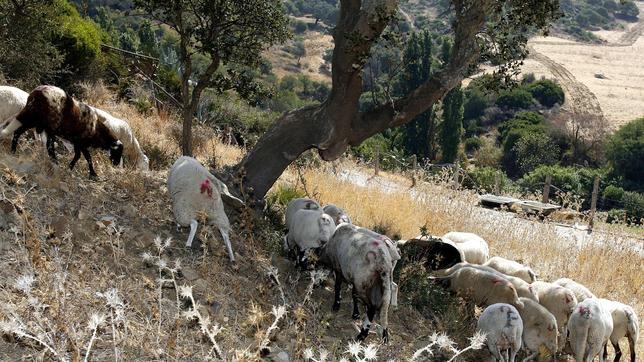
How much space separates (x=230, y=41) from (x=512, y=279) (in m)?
5.58

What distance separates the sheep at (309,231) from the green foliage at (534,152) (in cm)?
3853

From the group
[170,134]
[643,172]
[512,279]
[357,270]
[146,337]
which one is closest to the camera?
[146,337]

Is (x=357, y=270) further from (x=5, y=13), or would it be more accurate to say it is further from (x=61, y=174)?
(x=5, y=13)

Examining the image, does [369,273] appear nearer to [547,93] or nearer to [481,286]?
[481,286]

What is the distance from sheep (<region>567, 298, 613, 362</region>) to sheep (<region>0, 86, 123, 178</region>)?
582 cm

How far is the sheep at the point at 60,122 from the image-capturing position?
23.3ft

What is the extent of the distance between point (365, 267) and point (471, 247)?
3474 mm

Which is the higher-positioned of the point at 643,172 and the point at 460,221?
the point at 460,221

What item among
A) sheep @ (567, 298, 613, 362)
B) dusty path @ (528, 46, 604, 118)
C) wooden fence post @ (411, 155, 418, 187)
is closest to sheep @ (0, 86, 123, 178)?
sheep @ (567, 298, 613, 362)

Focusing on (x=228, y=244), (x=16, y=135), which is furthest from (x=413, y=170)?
(x=16, y=135)

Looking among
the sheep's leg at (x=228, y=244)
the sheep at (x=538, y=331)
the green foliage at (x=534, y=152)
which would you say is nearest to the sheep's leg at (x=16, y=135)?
the sheep's leg at (x=228, y=244)

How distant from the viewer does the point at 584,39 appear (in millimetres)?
97562

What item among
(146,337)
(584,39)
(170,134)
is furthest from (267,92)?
(584,39)

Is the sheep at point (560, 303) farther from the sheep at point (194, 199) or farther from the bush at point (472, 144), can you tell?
the bush at point (472, 144)
